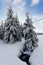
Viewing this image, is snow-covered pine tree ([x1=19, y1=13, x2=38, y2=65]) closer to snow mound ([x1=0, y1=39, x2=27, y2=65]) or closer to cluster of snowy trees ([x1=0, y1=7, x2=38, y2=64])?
cluster of snowy trees ([x1=0, y1=7, x2=38, y2=64])

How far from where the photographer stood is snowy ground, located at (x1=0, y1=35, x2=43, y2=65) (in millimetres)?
16998

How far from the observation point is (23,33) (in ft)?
70.5

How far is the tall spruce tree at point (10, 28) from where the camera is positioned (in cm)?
2311

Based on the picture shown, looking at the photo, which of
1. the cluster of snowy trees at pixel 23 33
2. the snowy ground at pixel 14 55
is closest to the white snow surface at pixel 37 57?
the snowy ground at pixel 14 55

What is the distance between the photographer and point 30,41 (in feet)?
68.8

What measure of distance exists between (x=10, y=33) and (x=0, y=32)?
3.46 metres

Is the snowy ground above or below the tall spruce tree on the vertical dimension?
below

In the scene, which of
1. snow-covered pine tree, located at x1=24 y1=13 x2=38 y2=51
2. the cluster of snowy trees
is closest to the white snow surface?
the cluster of snowy trees

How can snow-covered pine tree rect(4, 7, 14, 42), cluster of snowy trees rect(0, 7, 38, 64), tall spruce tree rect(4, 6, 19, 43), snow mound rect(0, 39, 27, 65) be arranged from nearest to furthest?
snow mound rect(0, 39, 27, 65) → cluster of snowy trees rect(0, 7, 38, 64) → tall spruce tree rect(4, 6, 19, 43) → snow-covered pine tree rect(4, 7, 14, 42)

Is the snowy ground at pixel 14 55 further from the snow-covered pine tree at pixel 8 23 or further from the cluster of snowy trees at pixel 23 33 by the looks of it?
the snow-covered pine tree at pixel 8 23

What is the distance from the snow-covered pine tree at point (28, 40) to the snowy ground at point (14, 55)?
0.89 meters

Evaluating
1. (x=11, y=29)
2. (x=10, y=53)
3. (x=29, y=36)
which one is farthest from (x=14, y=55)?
(x=11, y=29)

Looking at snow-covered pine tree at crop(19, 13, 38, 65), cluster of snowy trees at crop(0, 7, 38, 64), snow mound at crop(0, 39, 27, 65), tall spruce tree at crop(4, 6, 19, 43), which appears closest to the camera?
snow mound at crop(0, 39, 27, 65)

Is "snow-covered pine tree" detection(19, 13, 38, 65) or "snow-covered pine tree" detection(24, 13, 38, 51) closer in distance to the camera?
"snow-covered pine tree" detection(19, 13, 38, 65)
